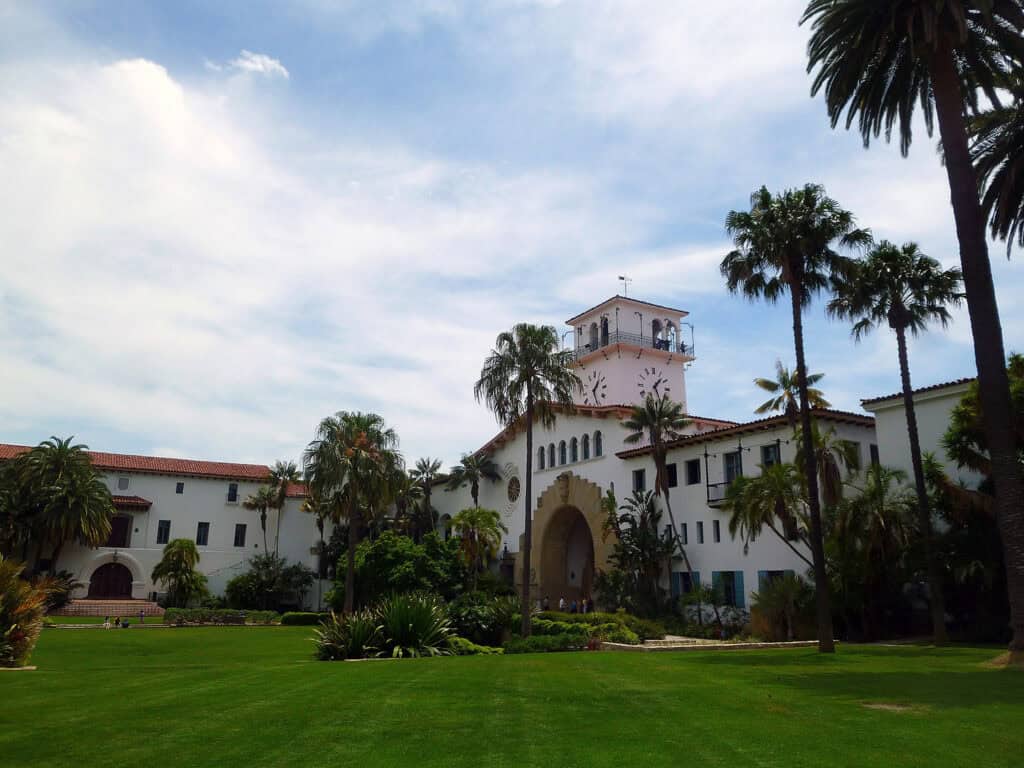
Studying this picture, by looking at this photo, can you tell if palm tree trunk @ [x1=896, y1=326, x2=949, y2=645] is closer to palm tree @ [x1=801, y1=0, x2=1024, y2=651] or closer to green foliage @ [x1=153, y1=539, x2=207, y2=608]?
palm tree @ [x1=801, y1=0, x2=1024, y2=651]

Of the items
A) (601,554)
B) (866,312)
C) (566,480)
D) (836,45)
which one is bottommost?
(601,554)

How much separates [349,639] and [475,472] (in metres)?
35.0

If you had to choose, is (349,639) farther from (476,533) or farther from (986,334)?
(476,533)

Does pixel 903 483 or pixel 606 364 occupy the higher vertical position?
pixel 606 364

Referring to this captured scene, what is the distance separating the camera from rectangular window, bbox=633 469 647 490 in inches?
1667

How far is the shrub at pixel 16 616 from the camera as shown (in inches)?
628

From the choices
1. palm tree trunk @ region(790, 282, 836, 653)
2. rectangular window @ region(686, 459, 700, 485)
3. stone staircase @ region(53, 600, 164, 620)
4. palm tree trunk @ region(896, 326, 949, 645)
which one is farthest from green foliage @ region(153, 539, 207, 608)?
palm tree trunk @ region(896, 326, 949, 645)

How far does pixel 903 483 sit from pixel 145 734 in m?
28.4

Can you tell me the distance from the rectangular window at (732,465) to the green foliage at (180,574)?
3869cm

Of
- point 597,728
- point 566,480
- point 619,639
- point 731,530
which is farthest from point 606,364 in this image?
point 597,728

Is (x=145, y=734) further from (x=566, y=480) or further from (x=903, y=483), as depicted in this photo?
(x=566, y=480)

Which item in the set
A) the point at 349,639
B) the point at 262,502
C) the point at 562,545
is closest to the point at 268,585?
the point at 262,502

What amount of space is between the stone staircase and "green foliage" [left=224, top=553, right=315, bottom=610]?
17.8 ft

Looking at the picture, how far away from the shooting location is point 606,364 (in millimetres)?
55281
